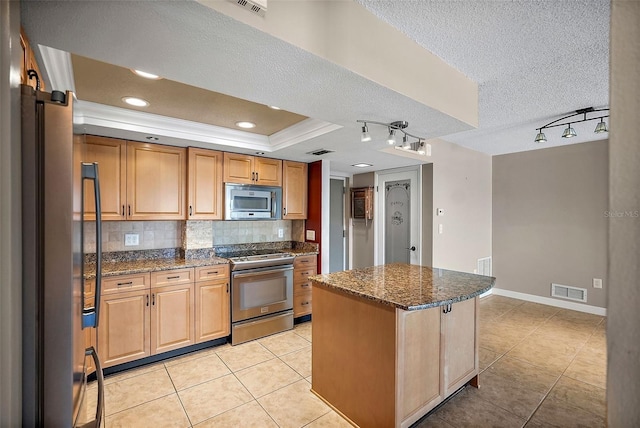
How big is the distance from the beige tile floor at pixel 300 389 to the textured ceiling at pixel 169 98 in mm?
2288

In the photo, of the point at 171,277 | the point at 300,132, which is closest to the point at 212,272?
the point at 171,277

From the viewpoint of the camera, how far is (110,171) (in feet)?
8.96

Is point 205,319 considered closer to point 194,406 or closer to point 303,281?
point 194,406

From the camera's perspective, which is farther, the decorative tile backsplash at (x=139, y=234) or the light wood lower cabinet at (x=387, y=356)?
the decorative tile backsplash at (x=139, y=234)

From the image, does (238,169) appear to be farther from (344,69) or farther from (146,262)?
(344,69)

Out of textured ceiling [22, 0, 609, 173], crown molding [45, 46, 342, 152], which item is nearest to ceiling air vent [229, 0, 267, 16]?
textured ceiling [22, 0, 609, 173]

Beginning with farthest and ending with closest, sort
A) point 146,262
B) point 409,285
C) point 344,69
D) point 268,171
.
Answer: point 268,171 < point 146,262 < point 409,285 < point 344,69

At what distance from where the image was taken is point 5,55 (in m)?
0.78

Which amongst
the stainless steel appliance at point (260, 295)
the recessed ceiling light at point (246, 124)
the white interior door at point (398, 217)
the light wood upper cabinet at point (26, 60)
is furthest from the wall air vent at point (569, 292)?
the light wood upper cabinet at point (26, 60)

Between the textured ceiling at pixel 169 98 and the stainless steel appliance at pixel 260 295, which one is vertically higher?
the textured ceiling at pixel 169 98

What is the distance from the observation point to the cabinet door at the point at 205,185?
3137 mm

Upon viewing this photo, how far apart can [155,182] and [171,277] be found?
3.17 feet

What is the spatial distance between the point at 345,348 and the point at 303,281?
1.75m

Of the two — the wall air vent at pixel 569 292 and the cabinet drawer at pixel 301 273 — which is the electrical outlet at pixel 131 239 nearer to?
the cabinet drawer at pixel 301 273
